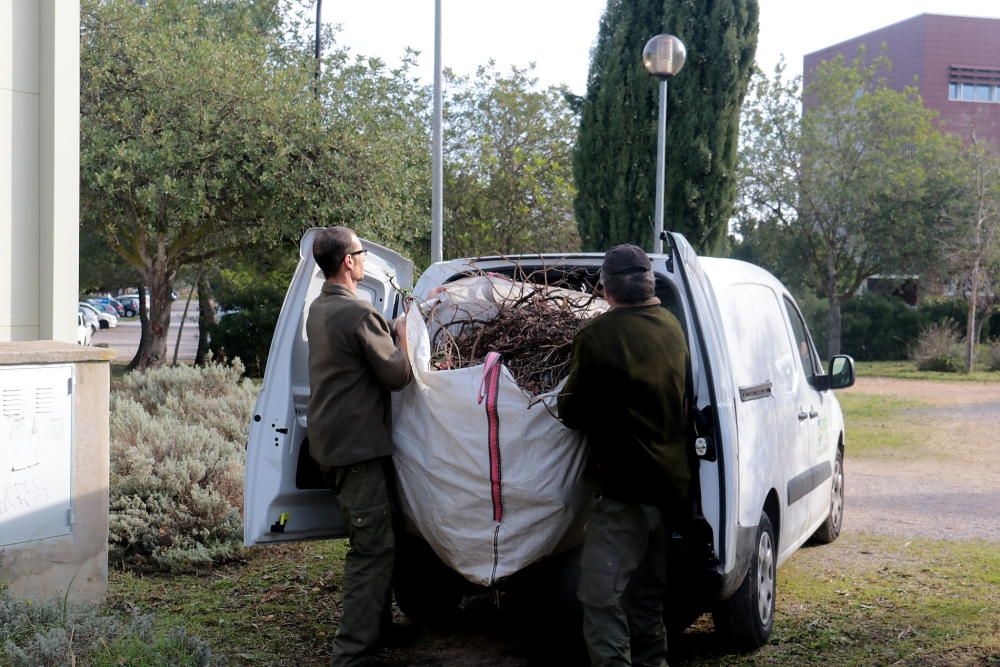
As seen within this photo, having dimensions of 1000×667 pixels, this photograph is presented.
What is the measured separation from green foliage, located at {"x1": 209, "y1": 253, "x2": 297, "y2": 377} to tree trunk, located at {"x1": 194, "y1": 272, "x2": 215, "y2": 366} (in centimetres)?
112

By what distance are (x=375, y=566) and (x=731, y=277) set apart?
2311mm

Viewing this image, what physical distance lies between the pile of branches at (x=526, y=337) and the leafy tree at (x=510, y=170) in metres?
18.5

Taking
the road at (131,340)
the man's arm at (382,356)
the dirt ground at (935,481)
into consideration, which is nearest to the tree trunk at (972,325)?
the dirt ground at (935,481)

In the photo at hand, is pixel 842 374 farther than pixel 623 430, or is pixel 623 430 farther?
pixel 842 374

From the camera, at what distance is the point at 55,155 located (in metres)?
7.34

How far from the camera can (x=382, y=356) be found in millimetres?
4445

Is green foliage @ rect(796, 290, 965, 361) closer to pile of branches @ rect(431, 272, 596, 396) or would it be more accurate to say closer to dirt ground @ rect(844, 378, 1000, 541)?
dirt ground @ rect(844, 378, 1000, 541)

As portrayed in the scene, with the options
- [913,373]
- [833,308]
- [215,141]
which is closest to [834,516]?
[215,141]

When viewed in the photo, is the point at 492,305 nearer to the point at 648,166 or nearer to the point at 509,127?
the point at 648,166

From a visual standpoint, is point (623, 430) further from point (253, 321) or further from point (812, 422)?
point (253, 321)

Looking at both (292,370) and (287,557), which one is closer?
(292,370)

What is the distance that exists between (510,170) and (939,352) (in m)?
12.3

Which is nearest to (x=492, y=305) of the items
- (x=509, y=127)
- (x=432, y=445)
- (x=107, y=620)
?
(x=432, y=445)

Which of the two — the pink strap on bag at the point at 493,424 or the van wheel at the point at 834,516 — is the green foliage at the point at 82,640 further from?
the van wheel at the point at 834,516
